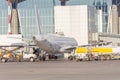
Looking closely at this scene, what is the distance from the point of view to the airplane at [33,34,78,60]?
271 ft

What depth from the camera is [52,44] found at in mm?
85375

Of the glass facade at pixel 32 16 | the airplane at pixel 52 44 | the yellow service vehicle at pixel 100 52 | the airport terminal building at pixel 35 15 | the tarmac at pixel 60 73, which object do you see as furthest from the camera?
the airport terminal building at pixel 35 15

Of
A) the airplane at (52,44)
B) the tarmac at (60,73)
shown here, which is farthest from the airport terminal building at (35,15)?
the tarmac at (60,73)

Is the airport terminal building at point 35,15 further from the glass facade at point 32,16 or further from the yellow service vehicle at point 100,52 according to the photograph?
the yellow service vehicle at point 100,52

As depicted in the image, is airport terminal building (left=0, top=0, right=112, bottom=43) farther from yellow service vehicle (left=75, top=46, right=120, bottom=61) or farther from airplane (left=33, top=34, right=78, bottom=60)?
yellow service vehicle (left=75, top=46, right=120, bottom=61)

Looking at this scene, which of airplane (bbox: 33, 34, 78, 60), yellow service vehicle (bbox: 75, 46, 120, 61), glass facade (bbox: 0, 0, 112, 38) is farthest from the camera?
glass facade (bbox: 0, 0, 112, 38)

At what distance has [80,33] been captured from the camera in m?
127

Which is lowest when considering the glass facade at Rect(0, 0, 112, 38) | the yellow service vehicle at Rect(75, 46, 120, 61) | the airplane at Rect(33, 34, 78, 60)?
the yellow service vehicle at Rect(75, 46, 120, 61)

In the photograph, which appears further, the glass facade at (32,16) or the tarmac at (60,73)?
the glass facade at (32,16)

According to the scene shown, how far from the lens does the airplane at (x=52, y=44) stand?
82.5 meters

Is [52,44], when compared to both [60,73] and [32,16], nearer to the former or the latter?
[60,73]

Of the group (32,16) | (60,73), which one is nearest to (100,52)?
(60,73)

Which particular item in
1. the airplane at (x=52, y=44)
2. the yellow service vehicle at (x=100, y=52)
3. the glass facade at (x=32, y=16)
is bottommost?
the yellow service vehicle at (x=100, y=52)

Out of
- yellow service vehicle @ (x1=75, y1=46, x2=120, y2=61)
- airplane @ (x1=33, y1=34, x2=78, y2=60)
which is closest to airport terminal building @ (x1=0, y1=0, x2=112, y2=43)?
airplane @ (x1=33, y1=34, x2=78, y2=60)
